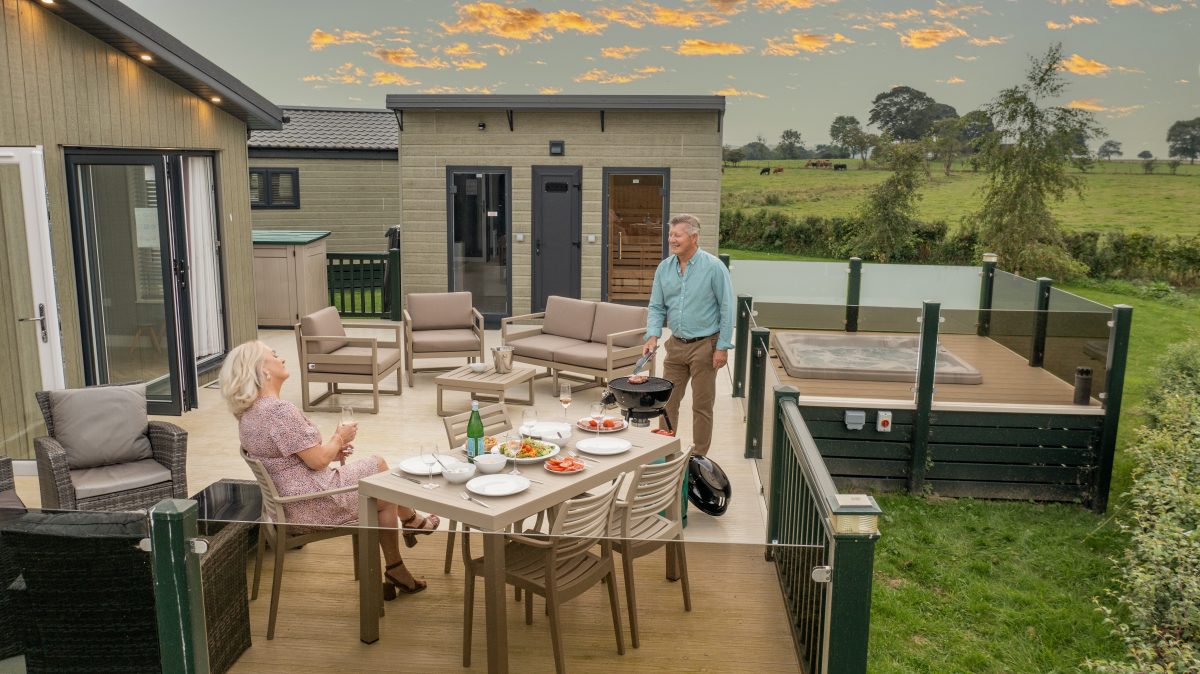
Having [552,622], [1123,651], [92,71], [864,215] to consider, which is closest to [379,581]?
[552,622]

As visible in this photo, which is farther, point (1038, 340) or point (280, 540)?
point (1038, 340)

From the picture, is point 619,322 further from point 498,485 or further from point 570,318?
point 498,485

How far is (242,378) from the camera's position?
4.39 meters

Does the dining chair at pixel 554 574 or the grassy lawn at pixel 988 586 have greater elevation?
the dining chair at pixel 554 574

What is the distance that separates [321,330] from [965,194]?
24.6 metres

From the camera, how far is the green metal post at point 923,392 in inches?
277

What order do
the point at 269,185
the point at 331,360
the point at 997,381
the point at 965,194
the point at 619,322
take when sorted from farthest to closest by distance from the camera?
the point at 965,194, the point at 269,185, the point at 619,322, the point at 331,360, the point at 997,381

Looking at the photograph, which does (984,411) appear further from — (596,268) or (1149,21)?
(1149,21)

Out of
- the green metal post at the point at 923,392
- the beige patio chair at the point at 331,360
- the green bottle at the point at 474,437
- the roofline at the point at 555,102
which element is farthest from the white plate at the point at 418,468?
the roofline at the point at 555,102

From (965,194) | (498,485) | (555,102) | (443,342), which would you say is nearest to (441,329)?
(443,342)

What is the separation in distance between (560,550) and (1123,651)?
3.67m

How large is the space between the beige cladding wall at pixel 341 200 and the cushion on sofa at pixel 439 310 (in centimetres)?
1049

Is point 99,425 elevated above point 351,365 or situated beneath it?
elevated above

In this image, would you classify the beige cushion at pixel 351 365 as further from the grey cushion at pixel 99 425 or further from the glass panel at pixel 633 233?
the glass panel at pixel 633 233
